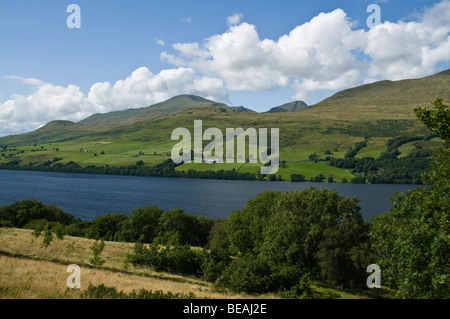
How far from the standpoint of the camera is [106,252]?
5053 centimetres

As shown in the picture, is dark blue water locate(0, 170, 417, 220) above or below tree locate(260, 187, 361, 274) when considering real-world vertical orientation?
below

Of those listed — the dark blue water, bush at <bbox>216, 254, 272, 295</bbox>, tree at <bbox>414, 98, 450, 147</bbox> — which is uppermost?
tree at <bbox>414, 98, 450, 147</bbox>

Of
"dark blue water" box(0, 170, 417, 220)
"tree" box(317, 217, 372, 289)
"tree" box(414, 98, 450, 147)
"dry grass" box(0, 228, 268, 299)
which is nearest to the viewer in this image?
"tree" box(414, 98, 450, 147)

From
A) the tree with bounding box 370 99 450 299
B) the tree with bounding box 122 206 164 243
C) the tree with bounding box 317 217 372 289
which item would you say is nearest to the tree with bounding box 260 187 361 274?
the tree with bounding box 317 217 372 289

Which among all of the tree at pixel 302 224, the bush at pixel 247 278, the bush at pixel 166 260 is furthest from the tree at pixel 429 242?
the tree at pixel 302 224

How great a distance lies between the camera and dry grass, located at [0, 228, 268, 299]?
17922 mm

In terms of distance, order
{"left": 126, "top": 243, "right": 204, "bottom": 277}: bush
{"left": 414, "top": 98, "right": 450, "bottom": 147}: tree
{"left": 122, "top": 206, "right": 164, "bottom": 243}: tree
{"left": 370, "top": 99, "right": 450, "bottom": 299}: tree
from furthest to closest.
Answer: {"left": 122, "top": 206, "right": 164, "bottom": 243}: tree → {"left": 126, "top": 243, "right": 204, "bottom": 277}: bush → {"left": 370, "top": 99, "right": 450, "bottom": 299}: tree → {"left": 414, "top": 98, "right": 450, "bottom": 147}: tree

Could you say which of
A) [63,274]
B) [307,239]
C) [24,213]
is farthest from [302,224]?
[24,213]

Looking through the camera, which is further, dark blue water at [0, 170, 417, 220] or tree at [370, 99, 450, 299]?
dark blue water at [0, 170, 417, 220]

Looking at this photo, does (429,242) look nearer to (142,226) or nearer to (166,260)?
(166,260)

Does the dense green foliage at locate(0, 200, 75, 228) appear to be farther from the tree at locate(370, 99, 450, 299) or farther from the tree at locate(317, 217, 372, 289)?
the tree at locate(370, 99, 450, 299)

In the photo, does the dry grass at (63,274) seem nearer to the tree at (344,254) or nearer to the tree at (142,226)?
the tree at (344,254)
